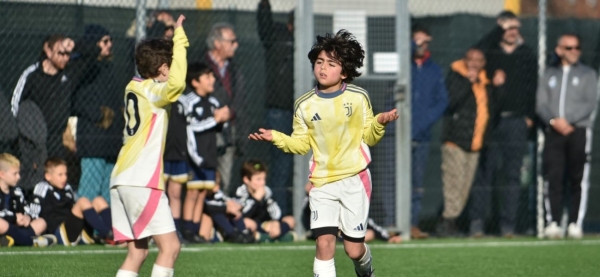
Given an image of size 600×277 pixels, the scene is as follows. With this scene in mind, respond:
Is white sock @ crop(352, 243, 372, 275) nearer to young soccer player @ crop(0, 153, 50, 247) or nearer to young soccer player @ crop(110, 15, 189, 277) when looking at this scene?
young soccer player @ crop(110, 15, 189, 277)

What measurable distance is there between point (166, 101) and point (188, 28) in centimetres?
531

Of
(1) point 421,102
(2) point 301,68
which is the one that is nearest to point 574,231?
(1) point 421,102

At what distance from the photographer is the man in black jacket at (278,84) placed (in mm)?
12203

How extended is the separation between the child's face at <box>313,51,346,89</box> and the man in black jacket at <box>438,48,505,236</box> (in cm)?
597

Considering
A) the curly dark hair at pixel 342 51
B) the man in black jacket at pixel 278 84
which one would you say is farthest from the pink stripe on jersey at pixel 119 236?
the man in black jacket at pixel 278 84

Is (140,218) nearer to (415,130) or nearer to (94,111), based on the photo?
(94,111)

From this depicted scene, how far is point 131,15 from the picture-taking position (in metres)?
11.5

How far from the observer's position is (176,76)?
6438 millimetres

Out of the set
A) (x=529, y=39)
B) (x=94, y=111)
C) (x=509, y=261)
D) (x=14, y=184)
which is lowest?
(x=509, y=261)

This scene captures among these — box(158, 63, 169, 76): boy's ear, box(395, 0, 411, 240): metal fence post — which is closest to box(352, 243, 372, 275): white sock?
box(158, 63, 169, 76): boy's ear

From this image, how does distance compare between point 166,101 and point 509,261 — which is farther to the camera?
point 509,261

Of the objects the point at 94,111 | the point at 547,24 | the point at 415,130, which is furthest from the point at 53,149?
the point at 547,24

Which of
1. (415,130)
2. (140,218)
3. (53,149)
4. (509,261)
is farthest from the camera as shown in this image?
Result: (415,130)

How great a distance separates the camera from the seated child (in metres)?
11.6
